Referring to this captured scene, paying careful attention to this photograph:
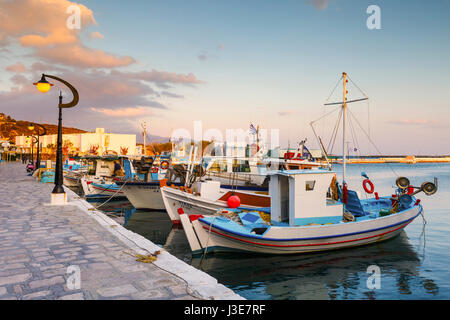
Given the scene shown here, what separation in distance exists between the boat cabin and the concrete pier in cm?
531

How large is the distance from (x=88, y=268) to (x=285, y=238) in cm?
642

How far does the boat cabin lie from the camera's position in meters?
10.3

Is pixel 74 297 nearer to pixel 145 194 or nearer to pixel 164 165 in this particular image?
pixel 145 194

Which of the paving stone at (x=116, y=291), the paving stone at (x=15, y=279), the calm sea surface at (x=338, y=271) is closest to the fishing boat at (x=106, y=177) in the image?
the calm sea surface at (x=338, y=271)

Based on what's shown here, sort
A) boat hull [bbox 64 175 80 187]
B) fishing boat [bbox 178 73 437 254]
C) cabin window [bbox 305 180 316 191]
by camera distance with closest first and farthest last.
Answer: fishing boat [bbox 178 73 437 254]
cabin window [bbox 305 180 316 191]
boat hull [bbox 64 175 80 187]

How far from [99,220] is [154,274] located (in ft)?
17.2

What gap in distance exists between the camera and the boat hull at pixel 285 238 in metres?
10.0

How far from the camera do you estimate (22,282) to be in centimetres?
470

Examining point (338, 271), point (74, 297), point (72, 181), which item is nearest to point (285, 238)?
point (338, 271)

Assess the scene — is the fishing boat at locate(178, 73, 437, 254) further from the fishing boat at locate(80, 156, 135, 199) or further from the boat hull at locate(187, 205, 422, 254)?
the fishing boat at locate(80, 156, 135, 199)

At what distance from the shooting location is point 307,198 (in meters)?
10.4

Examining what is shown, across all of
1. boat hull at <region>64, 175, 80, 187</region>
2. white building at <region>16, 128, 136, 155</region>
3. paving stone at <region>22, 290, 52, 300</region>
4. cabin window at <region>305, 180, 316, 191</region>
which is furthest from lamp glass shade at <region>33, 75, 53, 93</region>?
white building at <region>16, 128, 136, 155</region>

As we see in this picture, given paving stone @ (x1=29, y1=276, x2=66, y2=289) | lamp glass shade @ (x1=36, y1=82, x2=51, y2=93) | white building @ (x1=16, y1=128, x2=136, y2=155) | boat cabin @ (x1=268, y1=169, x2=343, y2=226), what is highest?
white building @ (x1=16, y1=128, x2=136, y2=155)

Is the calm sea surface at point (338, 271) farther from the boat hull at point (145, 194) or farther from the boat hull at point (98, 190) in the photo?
the boat hull at point (98, 190)
